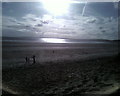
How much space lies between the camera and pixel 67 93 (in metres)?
9.80

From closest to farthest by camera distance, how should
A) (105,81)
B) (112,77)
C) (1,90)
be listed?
(1,90) < (105,81) < (112,77)

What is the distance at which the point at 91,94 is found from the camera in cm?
923

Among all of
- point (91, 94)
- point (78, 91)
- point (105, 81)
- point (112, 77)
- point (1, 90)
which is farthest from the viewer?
point (112, 77)

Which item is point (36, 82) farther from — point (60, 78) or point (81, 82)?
point (81, 82)

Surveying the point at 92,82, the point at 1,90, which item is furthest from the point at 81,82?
the point at 1,90

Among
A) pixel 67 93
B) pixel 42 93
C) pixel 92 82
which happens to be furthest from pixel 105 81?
pixel 42 93

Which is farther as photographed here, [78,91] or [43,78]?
[43,78]

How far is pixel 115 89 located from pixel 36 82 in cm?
522

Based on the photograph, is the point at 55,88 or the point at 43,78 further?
the point at 43,78

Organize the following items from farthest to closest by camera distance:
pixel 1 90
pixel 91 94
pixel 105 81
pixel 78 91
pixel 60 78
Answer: pixel 60 78, pixel 105 81, pixel 1 90, pixel 78 91, pixel 91 94

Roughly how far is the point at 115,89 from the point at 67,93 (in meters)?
2.37

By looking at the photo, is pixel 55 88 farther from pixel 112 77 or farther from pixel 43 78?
pixel 112 77

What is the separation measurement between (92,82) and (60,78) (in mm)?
2745

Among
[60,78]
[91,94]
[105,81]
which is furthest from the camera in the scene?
[60,78]
